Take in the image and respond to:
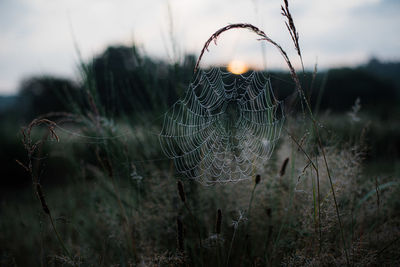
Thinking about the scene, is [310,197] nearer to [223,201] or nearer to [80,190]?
[223,201]

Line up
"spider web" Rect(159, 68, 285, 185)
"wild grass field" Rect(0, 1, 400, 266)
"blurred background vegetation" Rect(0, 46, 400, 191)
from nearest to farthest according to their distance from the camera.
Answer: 1. "wild grass field" Rect(0, 1, 400, 266)
2. "spider web" Rect(159, 68, 285, 185)
3. "blurred background vegetation" Rect(0, 46, 400, 191)

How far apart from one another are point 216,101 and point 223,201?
0.88 meters

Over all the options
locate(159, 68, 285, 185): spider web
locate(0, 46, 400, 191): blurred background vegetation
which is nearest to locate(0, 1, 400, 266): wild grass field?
locate(0, 46, 400, 191): blurred background vegetation

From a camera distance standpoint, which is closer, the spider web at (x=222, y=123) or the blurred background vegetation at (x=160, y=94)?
the spider web at (x=222, y=123)

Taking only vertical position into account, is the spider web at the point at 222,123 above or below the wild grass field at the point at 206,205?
above

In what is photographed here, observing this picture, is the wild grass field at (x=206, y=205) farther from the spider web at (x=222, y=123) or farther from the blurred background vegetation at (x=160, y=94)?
the spider web at (x=222, y=123)

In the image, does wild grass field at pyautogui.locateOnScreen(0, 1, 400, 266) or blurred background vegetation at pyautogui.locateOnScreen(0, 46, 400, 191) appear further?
blurred background vegetation at pyautogui.locateOnScreen(0, 46, 400, 191)

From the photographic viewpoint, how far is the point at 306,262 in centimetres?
145

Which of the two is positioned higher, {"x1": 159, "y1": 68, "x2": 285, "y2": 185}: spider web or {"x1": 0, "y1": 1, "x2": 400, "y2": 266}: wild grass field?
{"x1": 159, "y1": 68, "x2": 285, "y2": 185}: spider web

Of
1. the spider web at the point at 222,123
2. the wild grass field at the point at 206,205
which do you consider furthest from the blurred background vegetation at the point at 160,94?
the spider web at the point at 222,123

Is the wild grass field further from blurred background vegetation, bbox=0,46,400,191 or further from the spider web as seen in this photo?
the spider web

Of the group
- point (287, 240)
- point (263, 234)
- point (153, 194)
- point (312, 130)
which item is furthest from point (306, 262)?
point (153, 194)

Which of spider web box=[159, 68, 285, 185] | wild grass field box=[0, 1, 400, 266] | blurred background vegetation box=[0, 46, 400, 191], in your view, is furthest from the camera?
blurred background vegetation box=[0, 46, 400, 191]

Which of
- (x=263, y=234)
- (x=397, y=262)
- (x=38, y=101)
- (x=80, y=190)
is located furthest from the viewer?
(x=38, y=101)
